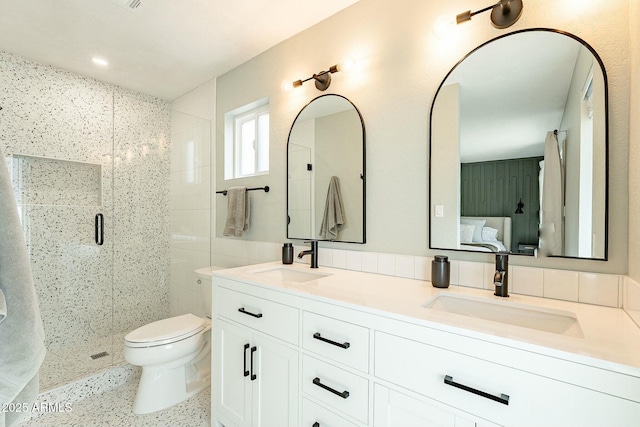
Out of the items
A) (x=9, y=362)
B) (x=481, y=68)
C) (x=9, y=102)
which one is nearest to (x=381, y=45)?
(x=481, y=68)

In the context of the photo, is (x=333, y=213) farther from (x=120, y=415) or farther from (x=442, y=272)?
(x=120, y=415)

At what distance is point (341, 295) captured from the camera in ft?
3.67

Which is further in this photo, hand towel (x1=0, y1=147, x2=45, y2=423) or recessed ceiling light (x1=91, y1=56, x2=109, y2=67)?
recessed ceiling light (x1=91, y1=56, x2=109, y2=67)

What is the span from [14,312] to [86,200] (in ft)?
8.16

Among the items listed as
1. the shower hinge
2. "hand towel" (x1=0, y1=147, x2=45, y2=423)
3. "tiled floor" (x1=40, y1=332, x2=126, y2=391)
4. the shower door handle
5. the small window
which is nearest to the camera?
"hand towel" (x1=0, y1=147, x2=45, y2=423)

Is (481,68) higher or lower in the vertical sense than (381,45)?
lower

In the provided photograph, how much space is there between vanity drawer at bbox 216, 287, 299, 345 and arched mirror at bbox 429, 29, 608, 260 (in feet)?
2.53

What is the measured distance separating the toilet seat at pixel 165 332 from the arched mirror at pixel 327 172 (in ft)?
2.97

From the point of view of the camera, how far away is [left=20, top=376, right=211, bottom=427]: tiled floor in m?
1.71

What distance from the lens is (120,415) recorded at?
1.79 metres

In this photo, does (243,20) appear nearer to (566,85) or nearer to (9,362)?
(566,85)

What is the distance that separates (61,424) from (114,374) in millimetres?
417

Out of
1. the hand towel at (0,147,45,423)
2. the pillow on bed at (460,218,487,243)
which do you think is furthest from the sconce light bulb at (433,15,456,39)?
the hand towel at (0,147,45,423)

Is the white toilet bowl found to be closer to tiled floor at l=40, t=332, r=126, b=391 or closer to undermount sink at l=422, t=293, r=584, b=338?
tiled floor at l=40, t=332, r=126, b=391
